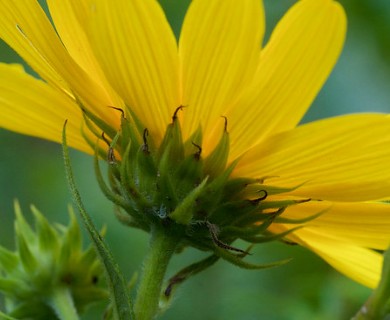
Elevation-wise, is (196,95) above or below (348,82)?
above

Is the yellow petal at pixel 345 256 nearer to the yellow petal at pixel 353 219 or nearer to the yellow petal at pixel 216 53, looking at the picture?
the yellow petal at pixel 353 219

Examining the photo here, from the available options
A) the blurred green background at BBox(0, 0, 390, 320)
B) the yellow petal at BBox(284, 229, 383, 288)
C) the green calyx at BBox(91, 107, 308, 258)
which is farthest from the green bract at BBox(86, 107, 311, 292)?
the blurred green background at BBox(0, 0, 390, 320)

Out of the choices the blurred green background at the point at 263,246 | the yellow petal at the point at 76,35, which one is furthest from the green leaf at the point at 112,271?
the blurred green background at the point at 263,246

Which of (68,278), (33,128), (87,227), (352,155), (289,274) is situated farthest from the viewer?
(289,274)

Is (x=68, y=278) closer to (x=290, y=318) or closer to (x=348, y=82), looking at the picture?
(x=290, y=318)

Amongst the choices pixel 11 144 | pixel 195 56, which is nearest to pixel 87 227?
pixel 195 56

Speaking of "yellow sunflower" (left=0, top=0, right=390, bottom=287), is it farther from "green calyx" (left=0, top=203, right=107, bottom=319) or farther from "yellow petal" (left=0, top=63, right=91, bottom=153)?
"green calyx" (left=0, top=203, right=107, bottom=319)
